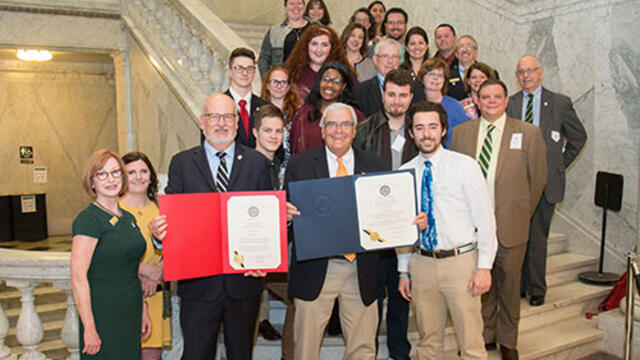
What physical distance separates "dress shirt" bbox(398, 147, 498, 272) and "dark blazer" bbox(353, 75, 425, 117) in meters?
1.08

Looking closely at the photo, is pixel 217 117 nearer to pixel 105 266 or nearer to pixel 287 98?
pixel 105 266

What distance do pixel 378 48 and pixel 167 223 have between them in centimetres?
248

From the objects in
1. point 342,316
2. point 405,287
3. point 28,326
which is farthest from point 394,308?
point 28,326

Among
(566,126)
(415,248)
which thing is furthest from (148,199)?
(566,126)

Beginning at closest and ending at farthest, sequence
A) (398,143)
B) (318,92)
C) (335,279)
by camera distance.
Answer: (335,279), (398,143), (318,92)

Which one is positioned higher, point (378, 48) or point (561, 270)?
point (378, 48)

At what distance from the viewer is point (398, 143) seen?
382cm

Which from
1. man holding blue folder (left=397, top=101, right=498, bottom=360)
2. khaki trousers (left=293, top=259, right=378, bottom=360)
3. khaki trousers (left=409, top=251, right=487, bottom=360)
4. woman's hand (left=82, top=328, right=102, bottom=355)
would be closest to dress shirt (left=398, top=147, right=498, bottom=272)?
man holding blue folder (left=397, top=101, right=498, bottom=360)

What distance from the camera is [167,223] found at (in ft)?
9.33

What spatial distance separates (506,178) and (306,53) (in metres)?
1.90

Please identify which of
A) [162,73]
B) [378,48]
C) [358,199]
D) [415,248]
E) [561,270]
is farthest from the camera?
[162,73]

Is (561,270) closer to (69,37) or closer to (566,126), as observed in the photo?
(566,126)

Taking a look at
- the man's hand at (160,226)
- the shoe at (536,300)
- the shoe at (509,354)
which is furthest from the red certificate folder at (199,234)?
the shoe at (536,300)

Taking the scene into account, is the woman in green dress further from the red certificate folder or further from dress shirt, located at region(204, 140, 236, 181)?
dress shirt, located at region(204, 140, 236, 181)
